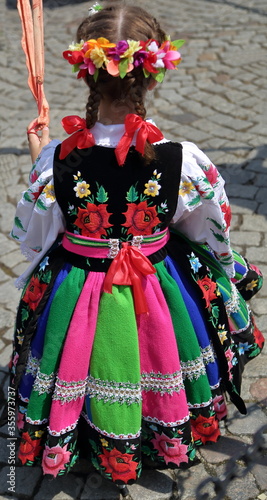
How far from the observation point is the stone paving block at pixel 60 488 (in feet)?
8.37

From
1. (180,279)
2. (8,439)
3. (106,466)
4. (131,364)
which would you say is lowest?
(8,439)

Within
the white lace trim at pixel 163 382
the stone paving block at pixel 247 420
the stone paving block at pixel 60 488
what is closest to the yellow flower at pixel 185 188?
the white lace trim at pixel 163 382

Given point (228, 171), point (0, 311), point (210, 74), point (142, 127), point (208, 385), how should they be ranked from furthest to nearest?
1. point (210, 74)
2. point (228, 171)
3. point (0, 311)
4. point (208, 385)
5. point (142, 127)

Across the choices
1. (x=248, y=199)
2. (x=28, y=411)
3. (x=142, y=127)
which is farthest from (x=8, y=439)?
(x=248, y=199)

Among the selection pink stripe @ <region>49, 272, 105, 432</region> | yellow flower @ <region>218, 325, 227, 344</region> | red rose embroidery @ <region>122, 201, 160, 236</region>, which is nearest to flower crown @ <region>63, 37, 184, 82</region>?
red rose embroidery @ <region>122, 201, 160, 236</region>

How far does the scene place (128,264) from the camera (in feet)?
7.31

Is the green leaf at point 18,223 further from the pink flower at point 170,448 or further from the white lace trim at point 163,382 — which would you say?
the pink flower at point 170,448

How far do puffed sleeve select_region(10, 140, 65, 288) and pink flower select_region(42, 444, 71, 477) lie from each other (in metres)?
0.70

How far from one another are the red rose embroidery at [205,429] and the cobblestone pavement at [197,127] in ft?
0.45

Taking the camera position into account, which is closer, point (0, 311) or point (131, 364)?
point (131, 364)

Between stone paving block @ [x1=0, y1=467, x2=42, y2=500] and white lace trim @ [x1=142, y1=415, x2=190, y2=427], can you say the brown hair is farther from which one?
stone paving block @ [x1=0, y1=467, x2=42, y2=500]

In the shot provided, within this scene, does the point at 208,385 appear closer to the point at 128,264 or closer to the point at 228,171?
the point at 128,264

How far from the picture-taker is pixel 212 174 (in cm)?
229

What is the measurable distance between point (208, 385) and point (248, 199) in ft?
7.12
